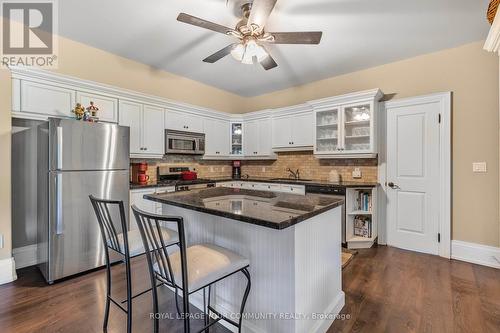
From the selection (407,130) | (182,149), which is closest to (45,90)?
(182,149)

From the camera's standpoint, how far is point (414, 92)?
11.3ft

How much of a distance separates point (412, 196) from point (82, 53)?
16.2 feet

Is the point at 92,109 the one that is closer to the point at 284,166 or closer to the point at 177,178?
the point at 177,178

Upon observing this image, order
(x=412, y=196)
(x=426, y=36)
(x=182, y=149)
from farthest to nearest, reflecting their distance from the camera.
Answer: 1. (x=182, y=149)
2. (x=412, y=196)
3. (x=426, y=36)

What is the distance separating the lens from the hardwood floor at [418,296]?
1811 millimetres

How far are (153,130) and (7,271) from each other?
2298mm

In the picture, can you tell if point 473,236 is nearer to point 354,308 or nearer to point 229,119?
point 354,308

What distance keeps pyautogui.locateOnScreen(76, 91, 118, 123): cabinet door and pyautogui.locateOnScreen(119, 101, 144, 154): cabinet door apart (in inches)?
3.5

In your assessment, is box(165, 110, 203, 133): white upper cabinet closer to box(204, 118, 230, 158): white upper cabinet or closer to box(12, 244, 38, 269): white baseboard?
box(204, 118, 230, 158): white upper cabinet

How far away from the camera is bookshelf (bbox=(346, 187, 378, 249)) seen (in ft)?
11.4

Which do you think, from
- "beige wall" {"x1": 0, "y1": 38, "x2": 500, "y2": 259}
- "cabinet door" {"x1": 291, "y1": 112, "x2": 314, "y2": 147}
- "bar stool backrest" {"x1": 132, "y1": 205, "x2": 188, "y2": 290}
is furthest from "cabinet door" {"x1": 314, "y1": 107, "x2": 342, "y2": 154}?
"bar stool backrest" {"x1": 132, "y1": 205, "x2": 188, "y2": 290}

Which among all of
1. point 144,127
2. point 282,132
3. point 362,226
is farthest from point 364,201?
point 144,127

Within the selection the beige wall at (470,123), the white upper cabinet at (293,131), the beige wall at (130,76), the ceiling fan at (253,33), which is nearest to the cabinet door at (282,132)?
the white upper cabinet at (293,131)

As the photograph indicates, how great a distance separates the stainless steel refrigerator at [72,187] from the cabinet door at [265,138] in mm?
2693
